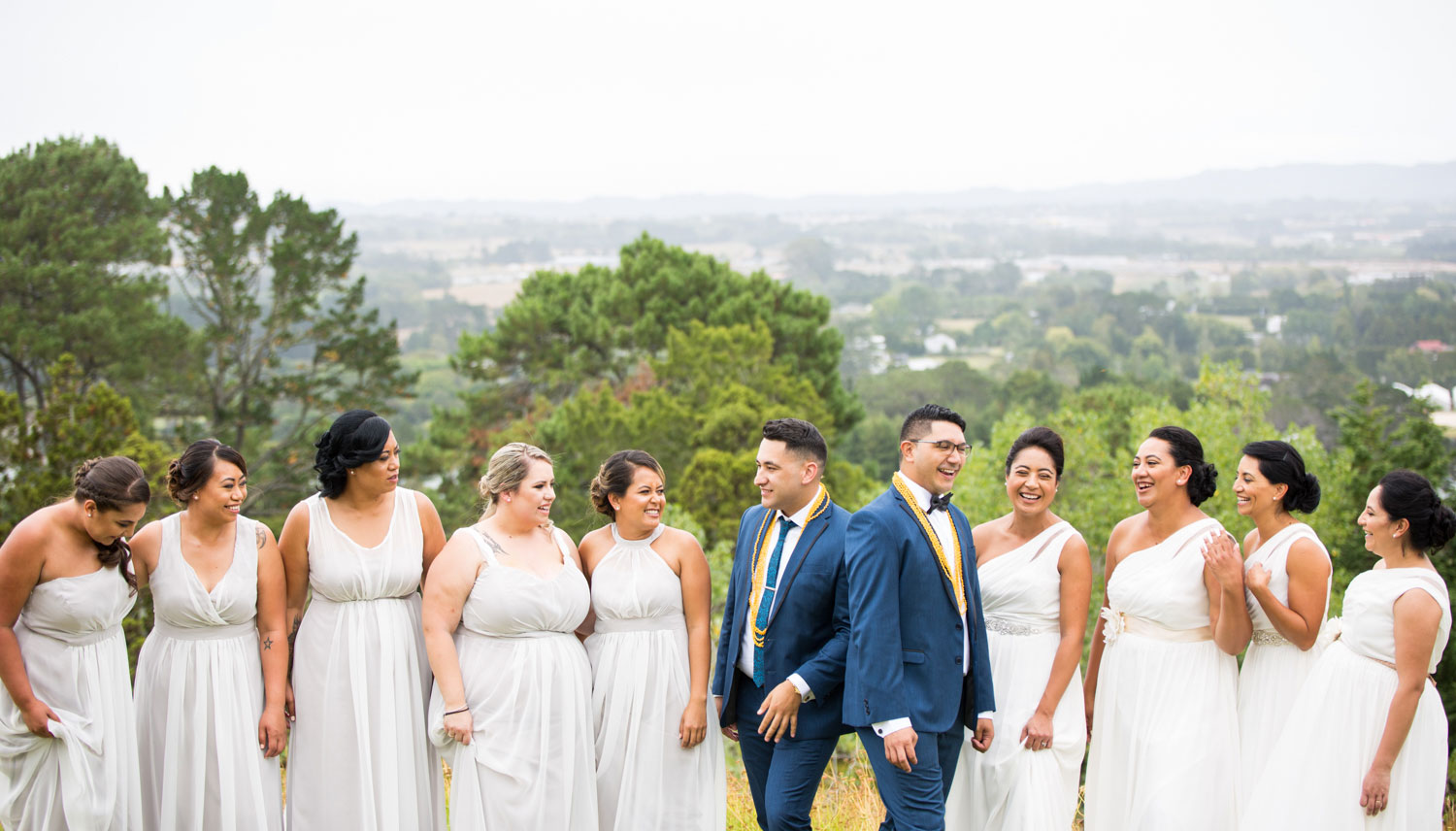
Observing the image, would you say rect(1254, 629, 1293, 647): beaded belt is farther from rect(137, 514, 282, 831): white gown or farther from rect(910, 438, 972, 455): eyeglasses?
rect(137, 514, 282, 831): white gown

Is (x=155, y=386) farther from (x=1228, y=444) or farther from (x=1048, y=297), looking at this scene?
(x=1048, y=297)

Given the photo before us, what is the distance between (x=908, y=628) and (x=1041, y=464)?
1.05 meters

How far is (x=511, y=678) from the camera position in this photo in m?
5.32

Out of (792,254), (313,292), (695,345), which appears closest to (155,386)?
(313,292)

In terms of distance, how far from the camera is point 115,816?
5.18 metres

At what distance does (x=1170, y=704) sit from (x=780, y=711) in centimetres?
186

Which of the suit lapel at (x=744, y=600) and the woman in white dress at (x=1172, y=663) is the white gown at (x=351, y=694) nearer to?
the suit lapel at (x=744, y=600)

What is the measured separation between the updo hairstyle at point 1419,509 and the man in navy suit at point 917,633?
1828 millimetres

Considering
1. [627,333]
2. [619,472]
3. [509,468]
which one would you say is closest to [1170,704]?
[619,472]

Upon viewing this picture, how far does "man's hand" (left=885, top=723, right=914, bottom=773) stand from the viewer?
16.1 feet

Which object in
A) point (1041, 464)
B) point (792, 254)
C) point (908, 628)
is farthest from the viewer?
point (792, 254)

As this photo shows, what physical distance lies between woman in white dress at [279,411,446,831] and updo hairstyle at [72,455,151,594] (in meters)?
0.67

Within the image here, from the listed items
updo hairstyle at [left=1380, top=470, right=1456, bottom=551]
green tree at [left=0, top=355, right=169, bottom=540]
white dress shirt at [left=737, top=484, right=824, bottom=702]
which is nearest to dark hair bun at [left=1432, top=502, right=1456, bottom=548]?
updo hairstyle at [left=1380, top=470, right=1456, bottom=551]

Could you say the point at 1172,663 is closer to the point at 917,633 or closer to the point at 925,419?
the point at 917,633
